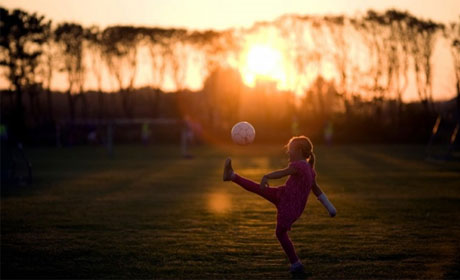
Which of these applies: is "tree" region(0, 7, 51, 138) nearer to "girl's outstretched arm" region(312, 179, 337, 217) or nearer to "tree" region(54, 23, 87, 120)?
"tree" region(54, 23, 87, 120)

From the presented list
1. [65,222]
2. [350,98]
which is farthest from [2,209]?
[350,98]

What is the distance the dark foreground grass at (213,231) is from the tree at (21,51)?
137 feet

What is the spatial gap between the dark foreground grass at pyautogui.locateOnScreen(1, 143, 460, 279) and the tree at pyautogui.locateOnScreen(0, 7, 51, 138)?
41.9 m

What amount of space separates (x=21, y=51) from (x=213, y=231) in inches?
2319

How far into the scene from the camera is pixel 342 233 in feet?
42.9

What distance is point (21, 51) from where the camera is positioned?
67.6m

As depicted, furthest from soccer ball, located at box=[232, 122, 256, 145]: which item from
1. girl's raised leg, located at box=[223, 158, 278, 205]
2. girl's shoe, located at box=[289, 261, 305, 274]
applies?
girl's shoe, located at box=[289, 261, 305, 274]

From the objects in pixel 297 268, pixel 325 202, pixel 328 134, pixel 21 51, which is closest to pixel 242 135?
pixel 325 202

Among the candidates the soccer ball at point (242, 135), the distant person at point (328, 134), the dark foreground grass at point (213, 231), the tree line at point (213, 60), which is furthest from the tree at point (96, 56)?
the soccer ball at point (242, 135)

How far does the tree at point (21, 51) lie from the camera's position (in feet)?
210

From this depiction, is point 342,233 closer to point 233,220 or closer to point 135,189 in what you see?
point 233,220

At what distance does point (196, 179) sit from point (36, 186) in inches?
241

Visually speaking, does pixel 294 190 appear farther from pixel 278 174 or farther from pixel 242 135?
pixel 242 135

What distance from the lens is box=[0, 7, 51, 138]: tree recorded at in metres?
64.0
